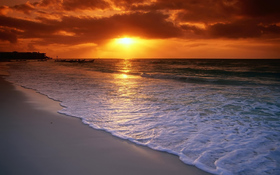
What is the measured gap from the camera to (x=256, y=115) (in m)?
7.22

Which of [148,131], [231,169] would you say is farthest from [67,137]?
[231,169]

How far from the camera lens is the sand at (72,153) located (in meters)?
3.38

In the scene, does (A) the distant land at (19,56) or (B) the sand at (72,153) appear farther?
(A) the distant land at (19,56)

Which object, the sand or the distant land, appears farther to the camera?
the distant land

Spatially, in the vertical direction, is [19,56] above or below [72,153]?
above

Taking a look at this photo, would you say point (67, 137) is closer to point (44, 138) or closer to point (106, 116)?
point (44, 138)

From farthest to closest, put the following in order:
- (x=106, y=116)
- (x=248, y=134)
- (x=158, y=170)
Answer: (x=106, y=116), (x=248, y=134), (x=158, y=170)

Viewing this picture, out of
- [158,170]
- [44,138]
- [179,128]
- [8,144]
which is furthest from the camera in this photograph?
[179,128]

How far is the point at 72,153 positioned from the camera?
13.0 ft

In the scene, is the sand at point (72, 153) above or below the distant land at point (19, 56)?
below

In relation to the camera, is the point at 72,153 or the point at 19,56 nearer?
the point at 72,153

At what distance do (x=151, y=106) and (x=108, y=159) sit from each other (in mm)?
4930

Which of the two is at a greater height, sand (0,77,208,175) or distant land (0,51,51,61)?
distant land (0,51,51,61)

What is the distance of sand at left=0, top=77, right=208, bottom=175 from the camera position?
11.1ft
